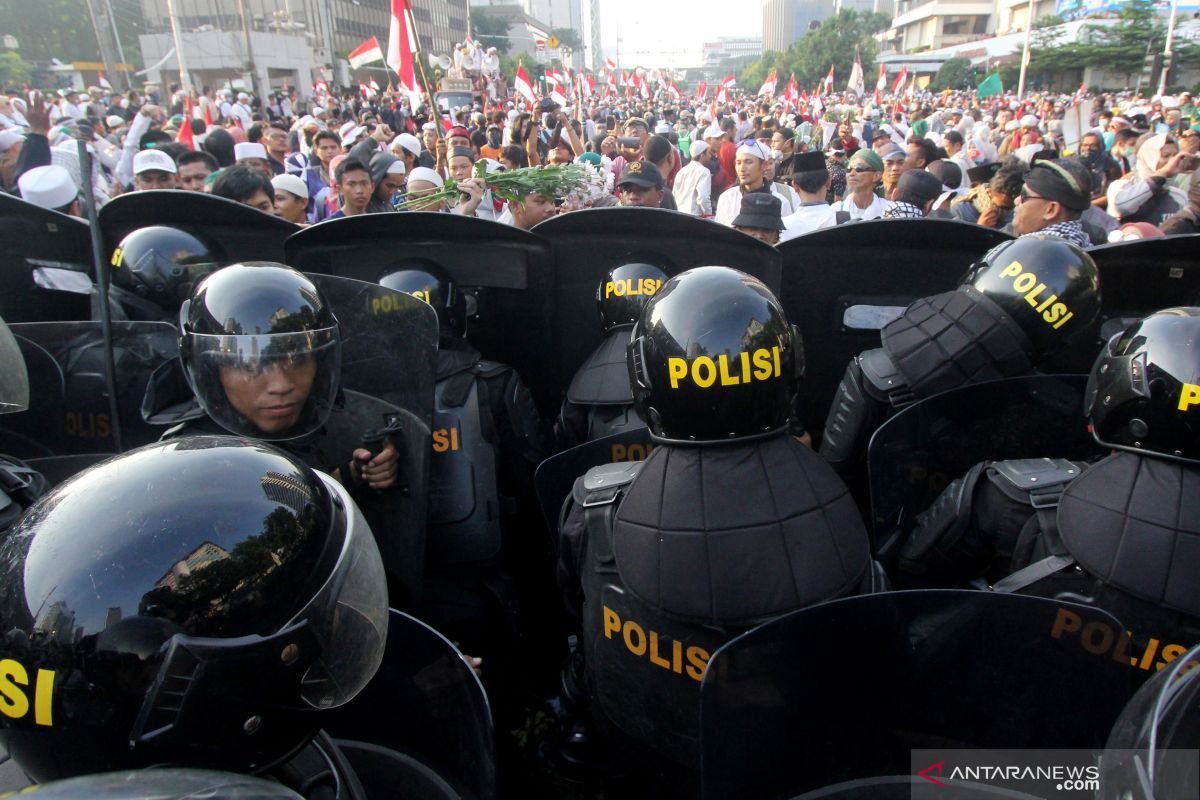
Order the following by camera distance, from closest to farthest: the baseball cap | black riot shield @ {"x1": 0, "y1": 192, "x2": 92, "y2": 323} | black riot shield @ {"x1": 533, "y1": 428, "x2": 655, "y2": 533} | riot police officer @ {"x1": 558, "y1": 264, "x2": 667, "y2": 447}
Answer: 1. black riot shield @ {"x1": 533, "y1": 428, "x2": 655, "y2": 533}
2. riot police officer @ {"x1": 558, "y1": 264, "x2": 667, "y2": 447}
3. black riot shield @ {"x1": 0, "y1": 192, "x2": 92, "y2": 323}
4. the baseball cap

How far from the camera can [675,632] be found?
1.68 metres

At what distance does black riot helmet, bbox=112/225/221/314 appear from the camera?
3.21 meters

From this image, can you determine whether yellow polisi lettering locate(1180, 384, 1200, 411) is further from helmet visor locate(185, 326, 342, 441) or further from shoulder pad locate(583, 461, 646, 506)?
helmet visor locate(185, 326, 342, 441)

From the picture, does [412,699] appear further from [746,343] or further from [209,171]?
[209,171]

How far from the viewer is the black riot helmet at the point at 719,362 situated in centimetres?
171

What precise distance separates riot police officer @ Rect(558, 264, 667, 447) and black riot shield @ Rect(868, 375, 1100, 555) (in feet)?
2.93

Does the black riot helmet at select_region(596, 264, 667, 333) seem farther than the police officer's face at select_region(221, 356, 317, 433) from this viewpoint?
Yes

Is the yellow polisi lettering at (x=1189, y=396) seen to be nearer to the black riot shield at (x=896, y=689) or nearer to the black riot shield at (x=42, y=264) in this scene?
the black riot shield at (x=896, y=689)

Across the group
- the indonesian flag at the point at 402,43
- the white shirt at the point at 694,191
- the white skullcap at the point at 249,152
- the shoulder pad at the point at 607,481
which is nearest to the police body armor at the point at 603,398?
the shoulder pad at the point at 607,481

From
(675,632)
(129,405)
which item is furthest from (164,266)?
(675,632)

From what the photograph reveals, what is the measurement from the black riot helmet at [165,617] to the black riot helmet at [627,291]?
6.84ft

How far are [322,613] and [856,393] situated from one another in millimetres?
2208

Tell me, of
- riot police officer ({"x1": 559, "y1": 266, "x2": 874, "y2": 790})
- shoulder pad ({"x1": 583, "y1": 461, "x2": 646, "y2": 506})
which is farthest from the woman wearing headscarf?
shoulder pad ({"x1": 583, "y1": 461, "x2": 646, "y2": 506})

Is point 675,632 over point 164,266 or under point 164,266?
under
